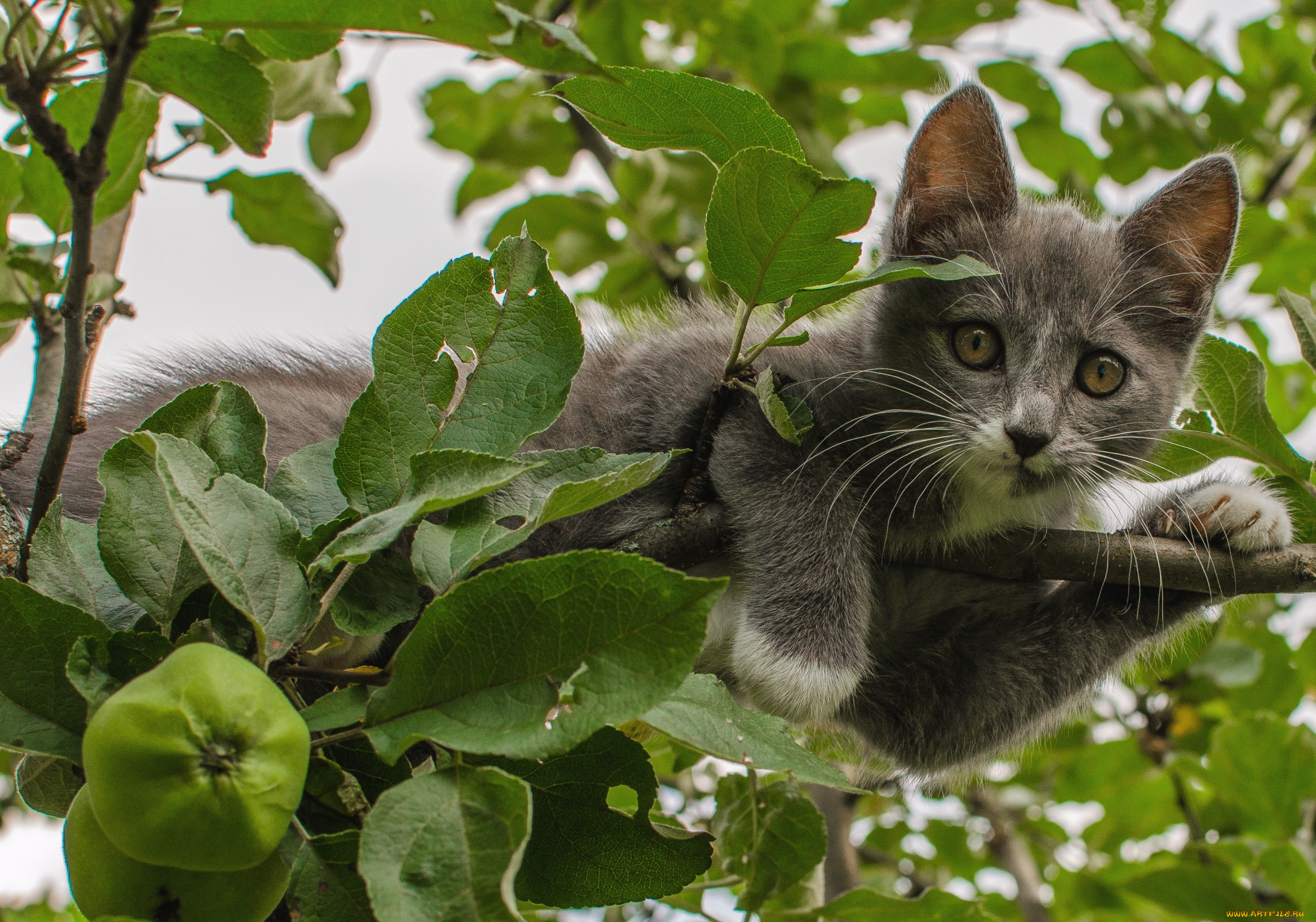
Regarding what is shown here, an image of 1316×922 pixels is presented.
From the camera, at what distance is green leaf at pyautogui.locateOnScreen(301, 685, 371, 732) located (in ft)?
3.45

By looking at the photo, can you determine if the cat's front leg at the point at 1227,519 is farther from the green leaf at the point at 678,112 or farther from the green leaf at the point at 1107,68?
the green leaf at the point at 1107,68

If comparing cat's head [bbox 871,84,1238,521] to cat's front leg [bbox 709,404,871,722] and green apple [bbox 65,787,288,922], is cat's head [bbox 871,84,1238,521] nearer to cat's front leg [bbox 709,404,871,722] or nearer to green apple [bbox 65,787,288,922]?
cat's front leg [bbox 709,404,871,722]

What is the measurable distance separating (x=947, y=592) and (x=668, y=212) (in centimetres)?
181

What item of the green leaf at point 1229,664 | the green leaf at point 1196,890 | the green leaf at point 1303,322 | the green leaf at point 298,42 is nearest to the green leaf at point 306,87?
the green leaf at point 298,42

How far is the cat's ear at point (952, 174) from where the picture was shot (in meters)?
2.47

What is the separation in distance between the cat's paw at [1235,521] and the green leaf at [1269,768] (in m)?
0.90

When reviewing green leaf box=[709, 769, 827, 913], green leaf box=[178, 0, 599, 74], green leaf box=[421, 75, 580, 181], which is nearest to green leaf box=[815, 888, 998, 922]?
green leaf box=[709, 769, 827, 913]

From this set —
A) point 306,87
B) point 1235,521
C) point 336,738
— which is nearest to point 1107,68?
point 1235,521

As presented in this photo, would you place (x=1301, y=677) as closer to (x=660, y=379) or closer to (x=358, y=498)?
(x=660, y=379)

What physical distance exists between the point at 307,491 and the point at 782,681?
48.7 inches

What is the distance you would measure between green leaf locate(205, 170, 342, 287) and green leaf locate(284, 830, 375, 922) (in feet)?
6.62

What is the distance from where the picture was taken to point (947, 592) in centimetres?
268

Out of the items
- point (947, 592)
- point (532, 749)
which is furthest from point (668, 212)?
point (532, 749)

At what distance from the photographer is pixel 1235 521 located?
7.20ft
